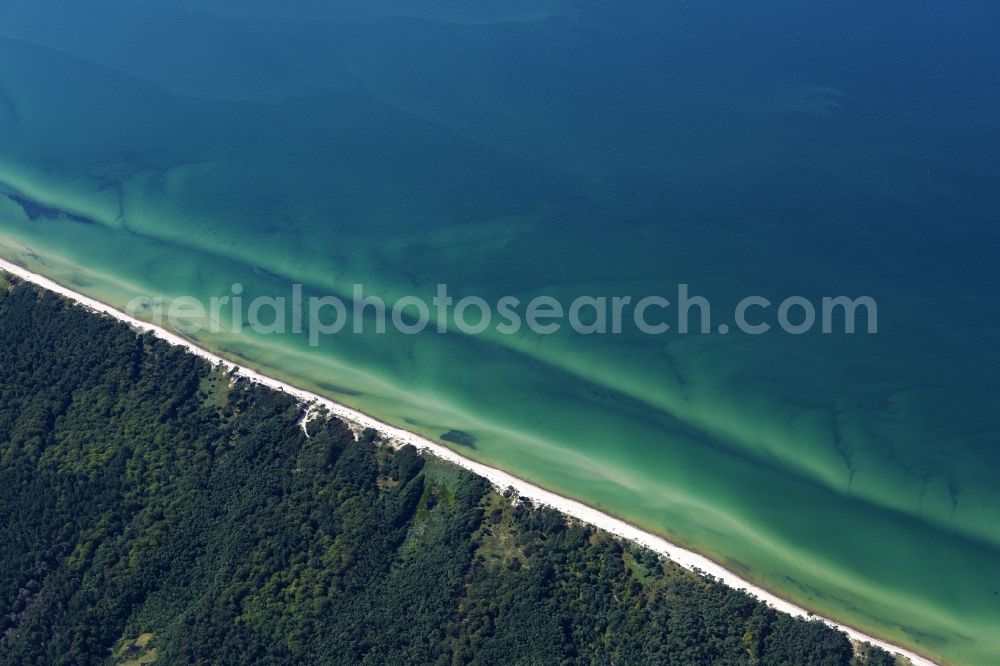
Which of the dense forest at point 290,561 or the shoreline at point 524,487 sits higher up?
the shoreline at point 524,487

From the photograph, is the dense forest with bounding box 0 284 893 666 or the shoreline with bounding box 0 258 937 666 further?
the shoreline with bounding box 0 258 937 666

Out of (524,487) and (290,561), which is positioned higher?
(524,487)

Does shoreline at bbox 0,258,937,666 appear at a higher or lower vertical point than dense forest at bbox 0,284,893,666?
higher

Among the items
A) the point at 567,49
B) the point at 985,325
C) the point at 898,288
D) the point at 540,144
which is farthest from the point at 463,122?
the point at 985,325

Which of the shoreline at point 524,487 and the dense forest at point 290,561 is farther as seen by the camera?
the shoreline at point 524,487
